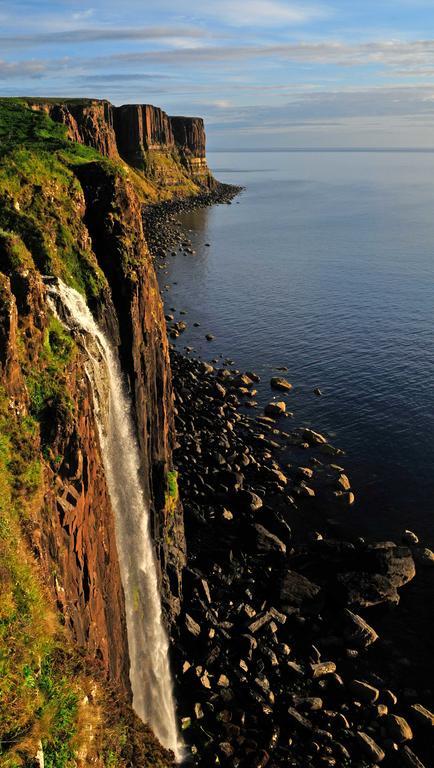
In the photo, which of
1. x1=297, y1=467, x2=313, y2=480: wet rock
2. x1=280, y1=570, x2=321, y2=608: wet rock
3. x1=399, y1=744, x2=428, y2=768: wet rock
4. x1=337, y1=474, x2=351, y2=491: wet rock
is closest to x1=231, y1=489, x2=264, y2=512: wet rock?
x1=297, y1=467, x2=313, y2=480: wet rock

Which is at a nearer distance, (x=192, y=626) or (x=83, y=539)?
A: (x=83, y=539)

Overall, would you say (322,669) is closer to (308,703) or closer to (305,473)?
(308,703)

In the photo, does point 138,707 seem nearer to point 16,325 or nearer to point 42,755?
point 42,755

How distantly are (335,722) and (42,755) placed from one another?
61.7ft

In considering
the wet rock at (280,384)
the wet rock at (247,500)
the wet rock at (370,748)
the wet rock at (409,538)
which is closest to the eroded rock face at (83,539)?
the wet rock at (370,748)

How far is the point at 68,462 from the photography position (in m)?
18.9

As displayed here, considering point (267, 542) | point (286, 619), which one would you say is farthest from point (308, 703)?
point (267, 542)

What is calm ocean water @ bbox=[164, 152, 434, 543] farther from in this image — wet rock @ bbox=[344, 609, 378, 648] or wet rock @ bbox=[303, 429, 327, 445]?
wet rock @ bbox=[344, 609, 378, 648]

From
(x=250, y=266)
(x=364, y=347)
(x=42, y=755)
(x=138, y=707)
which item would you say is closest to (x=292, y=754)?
(x=138, y=707)

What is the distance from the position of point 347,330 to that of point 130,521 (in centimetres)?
5922

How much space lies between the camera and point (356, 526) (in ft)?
131

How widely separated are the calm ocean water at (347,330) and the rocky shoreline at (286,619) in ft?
12.9

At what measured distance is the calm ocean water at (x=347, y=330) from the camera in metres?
47.1

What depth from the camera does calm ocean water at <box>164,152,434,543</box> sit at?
4709 centimetres
